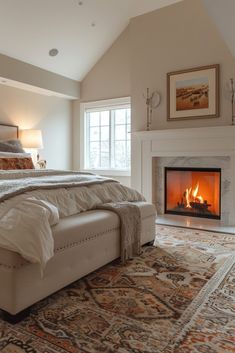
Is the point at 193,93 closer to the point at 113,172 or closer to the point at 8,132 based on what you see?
the point at 113,172

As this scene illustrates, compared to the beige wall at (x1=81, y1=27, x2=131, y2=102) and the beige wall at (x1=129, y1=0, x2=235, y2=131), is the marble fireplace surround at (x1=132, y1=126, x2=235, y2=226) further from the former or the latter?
the beige wall at (x1=81, y1=27, x2=131, y2=102)

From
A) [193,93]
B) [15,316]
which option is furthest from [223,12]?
[15,316]

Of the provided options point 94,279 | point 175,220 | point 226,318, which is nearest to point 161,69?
point 175,220

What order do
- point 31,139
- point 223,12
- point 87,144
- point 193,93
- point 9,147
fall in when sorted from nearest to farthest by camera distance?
point 223,12
point 9,147
point 193,93
point 31,139
point 87,144

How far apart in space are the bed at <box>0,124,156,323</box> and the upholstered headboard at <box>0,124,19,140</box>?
2.35 m

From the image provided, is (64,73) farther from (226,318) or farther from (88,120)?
(226,318)

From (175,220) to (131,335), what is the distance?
3.00m

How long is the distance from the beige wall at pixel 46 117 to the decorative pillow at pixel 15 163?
1.59 meters

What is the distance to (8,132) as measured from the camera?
199 inches

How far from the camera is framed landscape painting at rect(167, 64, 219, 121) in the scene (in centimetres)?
429

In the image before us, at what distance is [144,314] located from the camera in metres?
1.78

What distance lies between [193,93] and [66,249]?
11.3 feet

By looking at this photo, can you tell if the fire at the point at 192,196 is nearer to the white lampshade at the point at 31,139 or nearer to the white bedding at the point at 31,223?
the white lampshade at the point at 31,139

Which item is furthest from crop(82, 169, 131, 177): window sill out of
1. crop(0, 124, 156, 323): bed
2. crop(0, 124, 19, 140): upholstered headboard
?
crop(0, 124, 156, 323): bed
